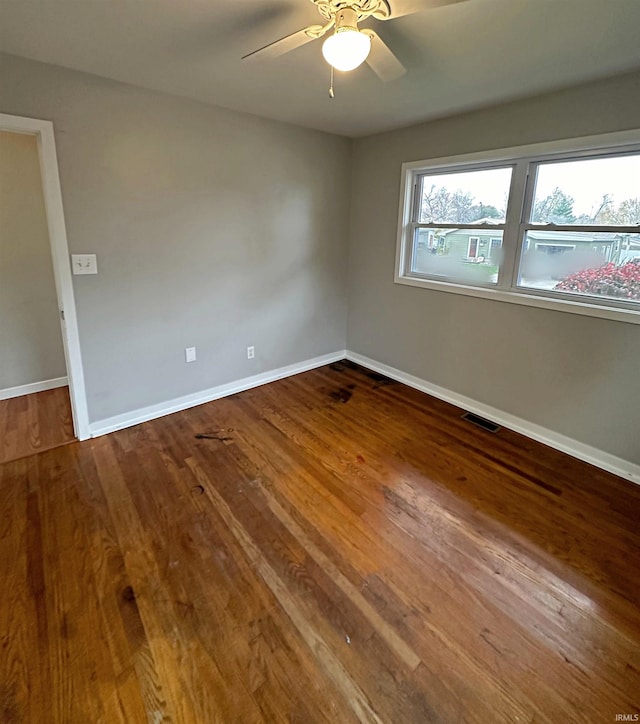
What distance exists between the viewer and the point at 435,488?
2359mm

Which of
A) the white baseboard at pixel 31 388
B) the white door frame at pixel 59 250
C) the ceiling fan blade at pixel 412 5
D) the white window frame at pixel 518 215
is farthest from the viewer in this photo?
the white baseboard at pixel 31 388

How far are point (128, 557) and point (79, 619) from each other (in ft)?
1.01

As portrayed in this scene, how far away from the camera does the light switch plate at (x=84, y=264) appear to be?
2.50 metres

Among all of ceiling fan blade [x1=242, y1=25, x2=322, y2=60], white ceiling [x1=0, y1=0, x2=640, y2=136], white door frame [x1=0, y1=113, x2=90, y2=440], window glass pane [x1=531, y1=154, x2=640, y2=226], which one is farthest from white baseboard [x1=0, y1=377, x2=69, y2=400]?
window glass pane [x1=531, y1=154, x2=640, y2=226]

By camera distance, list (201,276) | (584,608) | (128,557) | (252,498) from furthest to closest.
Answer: (201,276), (252,498), (128,557), (584,608)

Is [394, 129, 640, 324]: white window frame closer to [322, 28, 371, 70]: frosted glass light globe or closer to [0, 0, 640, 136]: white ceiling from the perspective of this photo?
[0, 0, 640, 136]: white ceiling

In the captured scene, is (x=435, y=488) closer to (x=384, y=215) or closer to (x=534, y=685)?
(x=534, y=685)

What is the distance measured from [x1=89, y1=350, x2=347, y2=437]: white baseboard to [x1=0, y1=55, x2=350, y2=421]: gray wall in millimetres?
63

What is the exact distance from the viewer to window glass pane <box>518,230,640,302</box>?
2.35 meters

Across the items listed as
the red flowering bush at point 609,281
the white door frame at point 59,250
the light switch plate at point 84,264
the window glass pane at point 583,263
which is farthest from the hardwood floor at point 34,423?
the red flowering bush at point 609,281

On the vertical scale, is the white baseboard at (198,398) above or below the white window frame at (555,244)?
below

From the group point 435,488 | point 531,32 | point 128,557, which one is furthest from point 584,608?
point 531,32

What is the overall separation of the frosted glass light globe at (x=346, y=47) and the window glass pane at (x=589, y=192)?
185 cm

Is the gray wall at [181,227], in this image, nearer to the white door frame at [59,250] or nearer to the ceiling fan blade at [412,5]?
the white door frame at [59,250]
